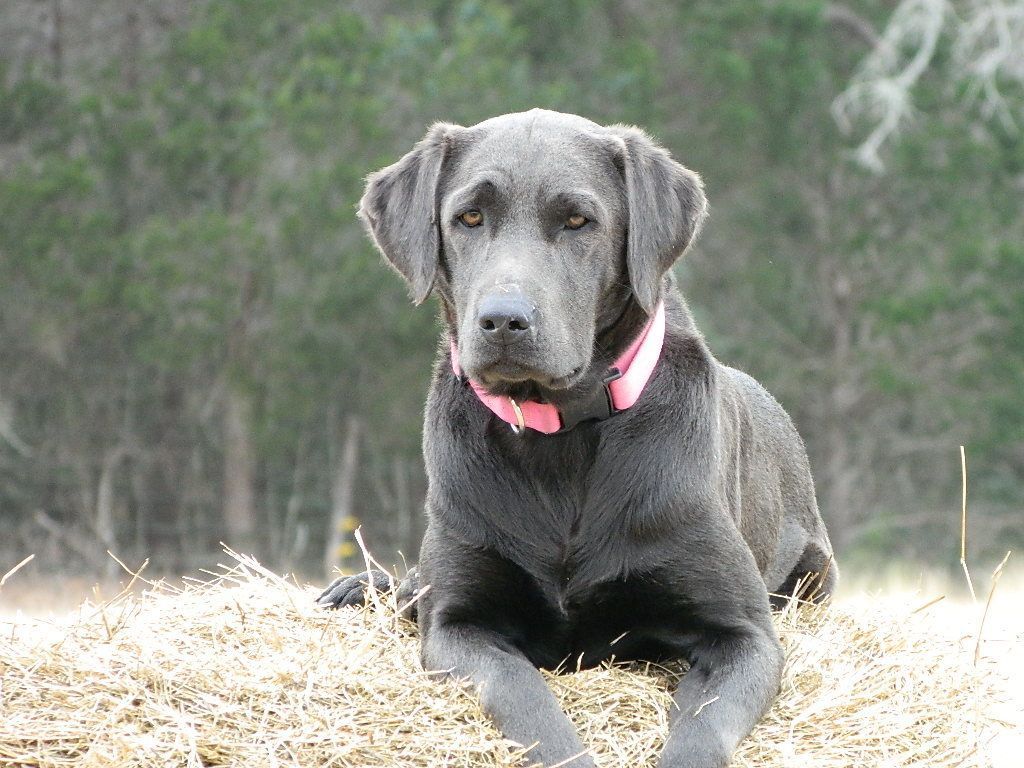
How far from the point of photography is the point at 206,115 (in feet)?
49.3

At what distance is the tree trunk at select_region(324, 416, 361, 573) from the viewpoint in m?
15.9

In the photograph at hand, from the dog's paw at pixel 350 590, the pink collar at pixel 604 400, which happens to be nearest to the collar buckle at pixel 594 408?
the pink collar at pixel 604 400

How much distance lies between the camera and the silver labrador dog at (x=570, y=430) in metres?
3.77

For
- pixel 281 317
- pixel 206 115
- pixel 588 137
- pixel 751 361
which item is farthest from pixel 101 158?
pixel 588 137

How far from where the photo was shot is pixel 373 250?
48.4 feet

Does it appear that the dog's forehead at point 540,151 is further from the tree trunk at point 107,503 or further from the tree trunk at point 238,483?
the tree trunk at point 107,503

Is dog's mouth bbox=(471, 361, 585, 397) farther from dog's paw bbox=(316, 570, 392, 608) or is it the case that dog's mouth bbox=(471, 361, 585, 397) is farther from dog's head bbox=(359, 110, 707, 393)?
dog's paw bbox=(316, 570, 392, 608)

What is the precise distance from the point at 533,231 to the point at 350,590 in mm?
1551

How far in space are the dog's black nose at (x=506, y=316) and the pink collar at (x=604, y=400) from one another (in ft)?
1.12

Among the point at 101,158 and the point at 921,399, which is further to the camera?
the point at 921,399

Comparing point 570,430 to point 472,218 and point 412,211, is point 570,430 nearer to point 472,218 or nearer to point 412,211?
point 472,218

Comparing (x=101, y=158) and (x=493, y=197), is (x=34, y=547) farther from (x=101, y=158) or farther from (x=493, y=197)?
(x=493, y=197)

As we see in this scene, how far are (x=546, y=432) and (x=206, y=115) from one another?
11.9m

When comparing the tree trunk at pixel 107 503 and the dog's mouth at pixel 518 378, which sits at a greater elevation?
the dog's mouth at pixel 518 378
